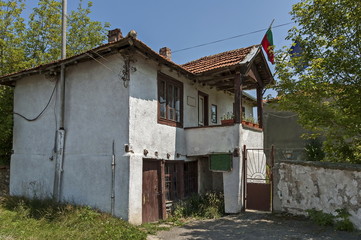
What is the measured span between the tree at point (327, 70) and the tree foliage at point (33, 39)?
35.0ft

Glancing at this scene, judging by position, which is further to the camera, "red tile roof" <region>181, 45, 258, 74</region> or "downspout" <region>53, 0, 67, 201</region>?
"red tile roof" <region>181, 45, 258, 74</region>

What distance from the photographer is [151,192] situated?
10.1m

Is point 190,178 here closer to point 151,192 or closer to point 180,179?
point 180,179

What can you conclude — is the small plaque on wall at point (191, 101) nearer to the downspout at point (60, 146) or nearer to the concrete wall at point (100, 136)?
the concrete wall at point (100, 136)

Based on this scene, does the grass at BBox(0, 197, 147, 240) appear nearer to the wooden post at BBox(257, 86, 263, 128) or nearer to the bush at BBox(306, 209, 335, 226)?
the bush at BBox(306, 209, 335, 226)

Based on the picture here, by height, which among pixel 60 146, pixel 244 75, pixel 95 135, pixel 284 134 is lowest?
pixel 60 146

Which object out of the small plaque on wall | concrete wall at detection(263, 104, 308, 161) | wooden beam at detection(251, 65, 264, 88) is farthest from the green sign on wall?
concrete wall at detection(263, 104, 308, 161)

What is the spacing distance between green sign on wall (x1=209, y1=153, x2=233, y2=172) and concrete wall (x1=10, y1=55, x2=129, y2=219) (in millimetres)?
3447

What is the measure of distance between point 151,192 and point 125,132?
2.21m

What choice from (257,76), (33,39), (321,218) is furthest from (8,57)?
(321,218)

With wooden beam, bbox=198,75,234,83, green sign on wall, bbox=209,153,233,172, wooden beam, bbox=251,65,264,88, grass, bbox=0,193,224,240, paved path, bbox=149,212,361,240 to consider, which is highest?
wooden beam, bbox=251,65,264,88

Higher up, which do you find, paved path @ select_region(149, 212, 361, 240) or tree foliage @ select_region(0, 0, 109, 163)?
tree foliage @ select_region(0, 0, 109, 163)

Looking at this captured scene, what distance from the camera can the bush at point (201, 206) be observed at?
35.3ft

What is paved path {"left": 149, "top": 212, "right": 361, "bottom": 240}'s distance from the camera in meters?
7.79
